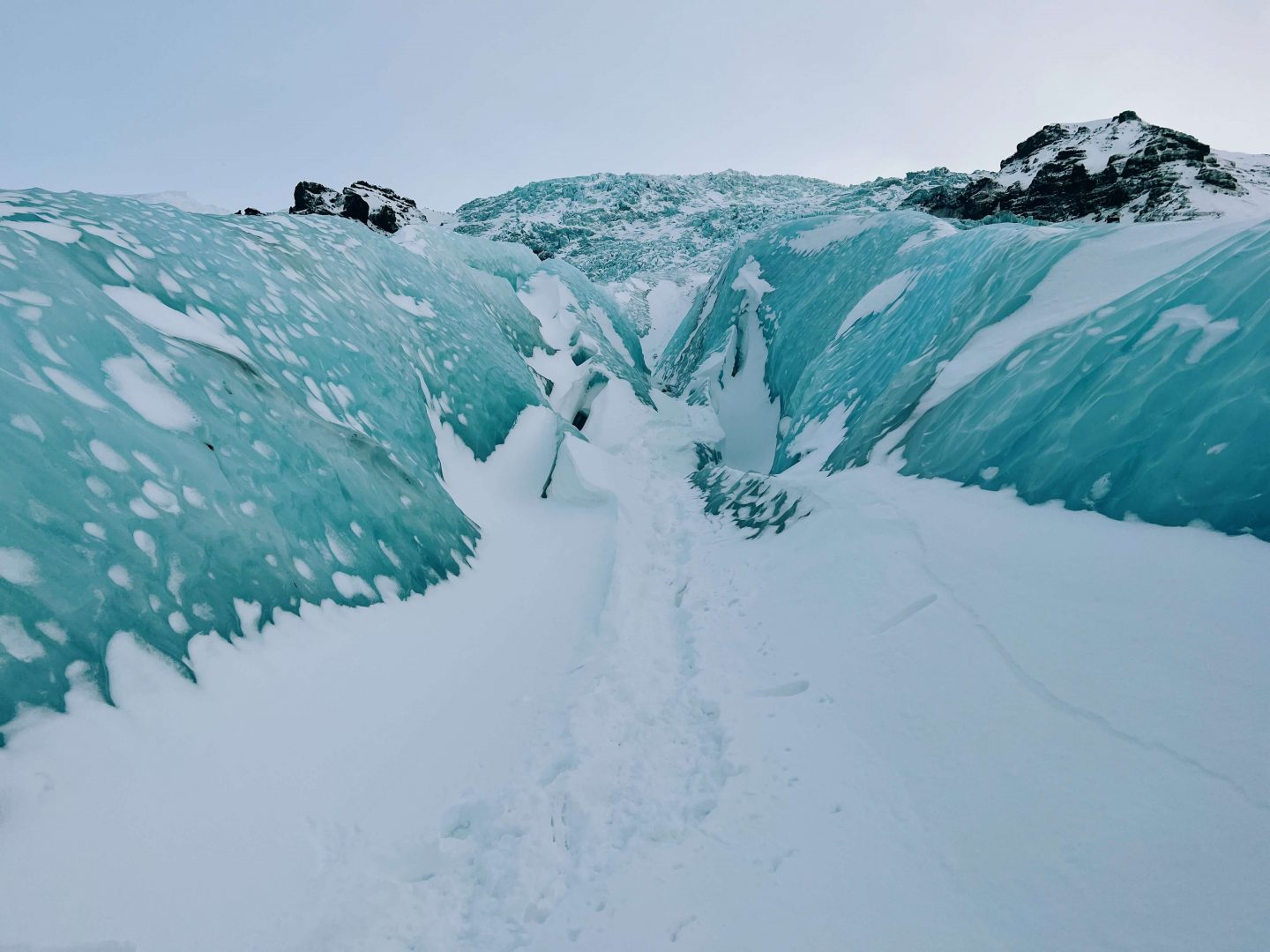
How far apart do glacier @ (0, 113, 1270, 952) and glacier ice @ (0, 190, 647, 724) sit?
2cm

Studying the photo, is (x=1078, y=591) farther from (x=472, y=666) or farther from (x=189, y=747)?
(x=189, y=747)

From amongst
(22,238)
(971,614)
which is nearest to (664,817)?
(971,614)

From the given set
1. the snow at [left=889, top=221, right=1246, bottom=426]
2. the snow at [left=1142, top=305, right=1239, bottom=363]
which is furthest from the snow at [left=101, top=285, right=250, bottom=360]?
the snow at [left=1142, top=305, right=1239, bottom=363]

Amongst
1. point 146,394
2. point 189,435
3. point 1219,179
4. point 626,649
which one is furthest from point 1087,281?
point 1219,179

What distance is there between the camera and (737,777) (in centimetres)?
293

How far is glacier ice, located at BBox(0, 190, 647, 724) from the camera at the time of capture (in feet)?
8.19

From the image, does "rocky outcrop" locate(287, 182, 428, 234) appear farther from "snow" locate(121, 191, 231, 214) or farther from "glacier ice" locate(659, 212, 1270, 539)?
"glacier ice" locate(659, 212, 1270, 539)

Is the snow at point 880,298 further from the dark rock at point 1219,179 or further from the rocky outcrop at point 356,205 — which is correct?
the rocky outcrop at point 356,205

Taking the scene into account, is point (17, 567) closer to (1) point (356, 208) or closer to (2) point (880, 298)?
(2) point (880, 298)

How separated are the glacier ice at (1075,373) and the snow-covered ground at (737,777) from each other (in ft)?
1.00

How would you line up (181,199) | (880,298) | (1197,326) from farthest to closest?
(181,199), (880,298), (1197,326)

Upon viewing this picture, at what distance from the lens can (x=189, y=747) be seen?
2484 millimetres

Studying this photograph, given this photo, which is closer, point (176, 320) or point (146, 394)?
point (146, 394)

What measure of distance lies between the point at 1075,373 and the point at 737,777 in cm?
351
